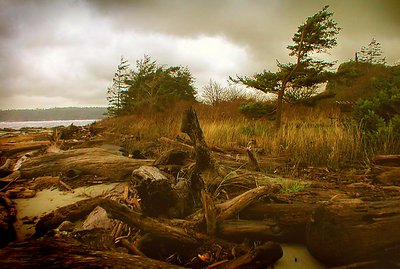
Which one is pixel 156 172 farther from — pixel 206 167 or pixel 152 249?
pixel 152 249

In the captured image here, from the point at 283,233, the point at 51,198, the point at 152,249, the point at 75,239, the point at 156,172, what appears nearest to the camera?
the point at 75,239

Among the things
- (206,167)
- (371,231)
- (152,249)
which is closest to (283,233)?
(371,231)

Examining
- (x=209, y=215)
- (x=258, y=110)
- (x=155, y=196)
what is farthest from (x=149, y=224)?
(x=258, y=110)

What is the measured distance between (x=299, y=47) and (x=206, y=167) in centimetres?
518

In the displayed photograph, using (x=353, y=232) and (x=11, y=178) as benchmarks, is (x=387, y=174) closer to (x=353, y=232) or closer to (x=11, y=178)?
(x=353, y=232)

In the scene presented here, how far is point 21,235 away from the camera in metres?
1.60

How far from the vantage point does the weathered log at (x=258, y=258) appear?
1244 millimetres

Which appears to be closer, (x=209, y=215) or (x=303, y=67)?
(x=209, y=215)

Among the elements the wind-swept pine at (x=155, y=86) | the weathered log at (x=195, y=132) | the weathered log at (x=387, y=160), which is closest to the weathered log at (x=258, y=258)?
the weathered log at (x=195, y=132)

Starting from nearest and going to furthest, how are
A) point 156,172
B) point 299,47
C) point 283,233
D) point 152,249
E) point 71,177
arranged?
1. point 152,249
2. point 283,233
3. point 156,172
4. point 71,177
5. point 299,47

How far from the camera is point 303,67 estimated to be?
607cm

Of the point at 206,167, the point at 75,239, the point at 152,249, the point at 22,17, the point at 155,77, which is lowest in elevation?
the point at 152,249

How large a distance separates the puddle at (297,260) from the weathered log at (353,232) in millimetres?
50

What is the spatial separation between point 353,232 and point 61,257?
1542 millimetres
